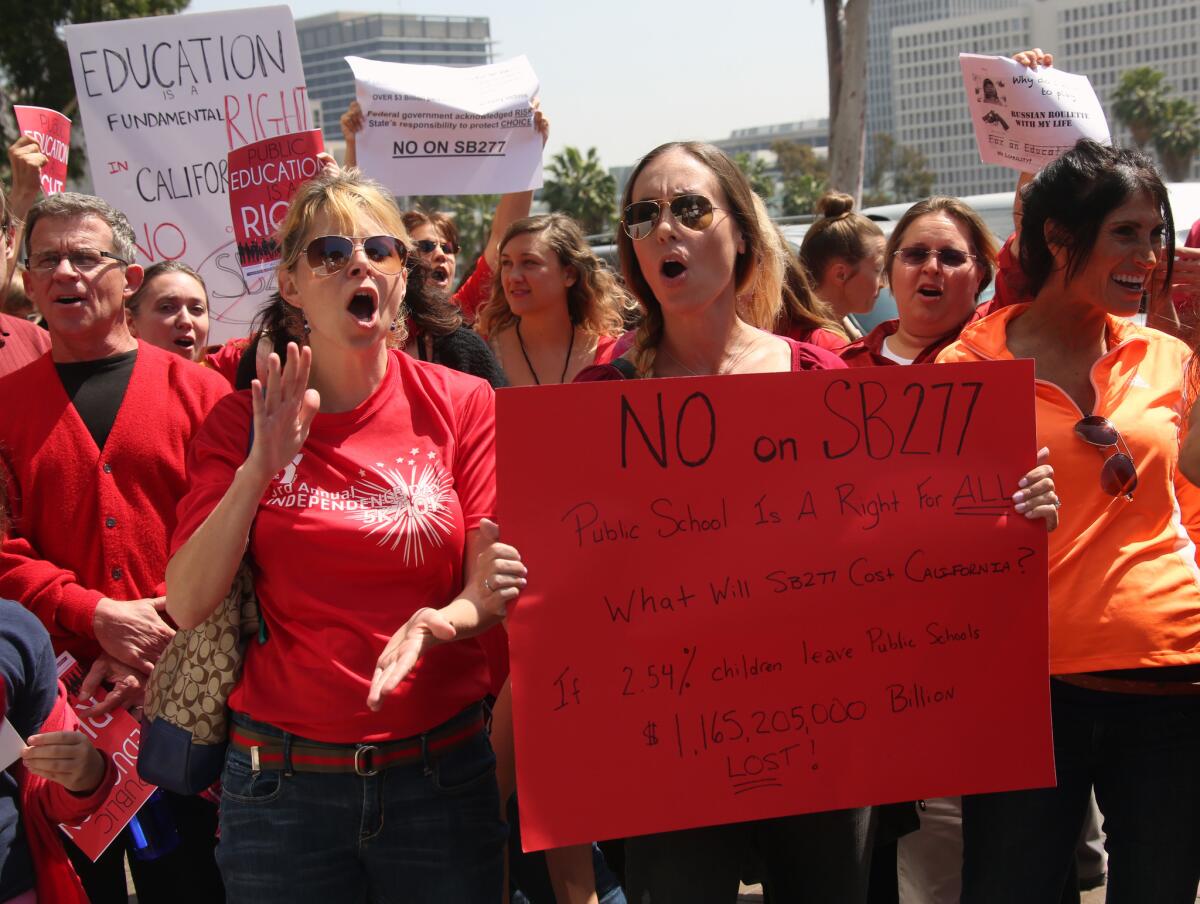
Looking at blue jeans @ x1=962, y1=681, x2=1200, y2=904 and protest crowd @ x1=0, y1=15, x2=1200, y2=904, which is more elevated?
protest crowd @ x1=0, y1=15, x2=1200, y2=904

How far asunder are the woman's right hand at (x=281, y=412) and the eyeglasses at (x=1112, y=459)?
152cm

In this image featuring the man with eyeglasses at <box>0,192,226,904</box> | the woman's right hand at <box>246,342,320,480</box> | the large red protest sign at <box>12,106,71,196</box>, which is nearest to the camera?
the woman's right hand at <box>246,342,320,480</box>

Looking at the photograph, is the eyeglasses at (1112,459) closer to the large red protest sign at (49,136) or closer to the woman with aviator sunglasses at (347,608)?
the woman with aviator sunglasses at (347,608)

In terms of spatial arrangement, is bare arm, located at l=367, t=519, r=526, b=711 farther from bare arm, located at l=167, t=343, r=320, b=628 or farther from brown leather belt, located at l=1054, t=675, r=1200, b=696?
brown leather belt, located at l=1054, t=675, r=1200, b=696

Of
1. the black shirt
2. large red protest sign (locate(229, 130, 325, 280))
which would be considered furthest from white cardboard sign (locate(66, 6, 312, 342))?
the black shirt

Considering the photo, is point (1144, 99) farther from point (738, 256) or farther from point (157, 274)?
point (738, 256)

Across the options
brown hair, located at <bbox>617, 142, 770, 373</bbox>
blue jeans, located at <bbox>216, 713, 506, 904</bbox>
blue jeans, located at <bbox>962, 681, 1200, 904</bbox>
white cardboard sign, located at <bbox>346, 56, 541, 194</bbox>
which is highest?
white cardboard sign, located at <bbox>346, 56, 541, 194</bbox>

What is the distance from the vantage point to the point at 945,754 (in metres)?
2.43

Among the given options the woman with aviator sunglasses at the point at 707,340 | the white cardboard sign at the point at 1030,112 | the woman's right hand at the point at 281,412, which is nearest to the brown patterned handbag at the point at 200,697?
the woman's right hand at the point at 281,412

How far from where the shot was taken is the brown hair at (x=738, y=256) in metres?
2.64

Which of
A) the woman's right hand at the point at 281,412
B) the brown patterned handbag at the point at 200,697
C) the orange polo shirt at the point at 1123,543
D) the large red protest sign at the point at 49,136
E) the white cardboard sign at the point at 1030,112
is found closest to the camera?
the woman's right hand at the point at 281,412

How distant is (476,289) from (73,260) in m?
2.75

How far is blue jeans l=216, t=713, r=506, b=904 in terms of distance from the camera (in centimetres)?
A: 228

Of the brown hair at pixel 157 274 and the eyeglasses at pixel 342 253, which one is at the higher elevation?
the eyeglasses at pixel 342 253
